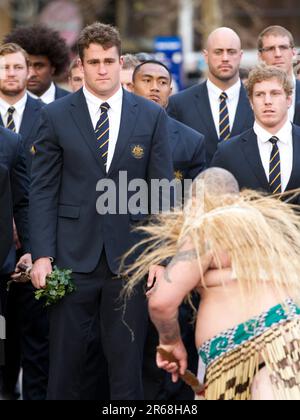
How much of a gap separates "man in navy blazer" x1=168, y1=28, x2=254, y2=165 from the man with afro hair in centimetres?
132

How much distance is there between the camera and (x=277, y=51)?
408 inches

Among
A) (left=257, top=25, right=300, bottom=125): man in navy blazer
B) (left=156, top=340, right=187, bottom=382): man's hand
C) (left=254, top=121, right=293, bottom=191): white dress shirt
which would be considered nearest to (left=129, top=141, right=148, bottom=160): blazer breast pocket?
(left=254, top=121, right=293, bottom=191): white dress shirt

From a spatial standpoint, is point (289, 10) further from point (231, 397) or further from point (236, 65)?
point (231, 397)

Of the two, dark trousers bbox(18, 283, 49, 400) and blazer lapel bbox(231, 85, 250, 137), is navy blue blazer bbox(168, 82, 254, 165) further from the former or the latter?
dark trousers bbox(18, 283, 49, 400)

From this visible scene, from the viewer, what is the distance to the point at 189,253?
643cm

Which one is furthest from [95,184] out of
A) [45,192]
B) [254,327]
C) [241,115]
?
[241,115]

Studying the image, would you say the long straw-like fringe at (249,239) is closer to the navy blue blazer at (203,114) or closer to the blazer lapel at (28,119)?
the navy blue blazer at (203,114)

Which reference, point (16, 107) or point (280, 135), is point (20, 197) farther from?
point (280, 135)

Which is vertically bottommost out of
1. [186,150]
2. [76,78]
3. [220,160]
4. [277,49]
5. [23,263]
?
[23,263]

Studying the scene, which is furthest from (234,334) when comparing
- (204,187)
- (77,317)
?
(77,317)

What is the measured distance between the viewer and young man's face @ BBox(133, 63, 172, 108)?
31.4 ft

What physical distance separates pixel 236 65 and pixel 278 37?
591mm

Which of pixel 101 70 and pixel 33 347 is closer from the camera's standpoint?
pixel 101 70

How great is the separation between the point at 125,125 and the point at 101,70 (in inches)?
15.7
